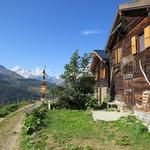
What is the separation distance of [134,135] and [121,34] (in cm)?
1211

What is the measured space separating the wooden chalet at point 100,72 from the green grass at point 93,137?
17.0 meters

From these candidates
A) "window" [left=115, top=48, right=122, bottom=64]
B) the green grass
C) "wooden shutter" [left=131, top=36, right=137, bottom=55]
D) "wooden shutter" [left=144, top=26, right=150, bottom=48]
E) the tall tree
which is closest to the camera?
the green grass

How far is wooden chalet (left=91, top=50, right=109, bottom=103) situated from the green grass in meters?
17.0

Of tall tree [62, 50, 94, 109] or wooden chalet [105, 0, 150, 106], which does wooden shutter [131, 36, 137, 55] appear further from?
tall tree [62, 50, 94, 109]

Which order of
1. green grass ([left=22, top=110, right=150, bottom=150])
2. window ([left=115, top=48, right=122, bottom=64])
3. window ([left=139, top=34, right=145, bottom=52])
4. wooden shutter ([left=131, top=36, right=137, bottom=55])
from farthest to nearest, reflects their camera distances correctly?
window ([left=115, top=48, right=122, bottom=64]) → wooden shutter ([left=131, top=36, right=137, bottom=55]) → window ([left=139, top=34, right=145, bottom=52]) → green grass ([left=22, top=110, right=150, bottom=150])

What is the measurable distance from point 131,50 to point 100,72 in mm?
17376

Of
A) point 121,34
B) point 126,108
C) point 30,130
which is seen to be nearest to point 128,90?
point 126,108

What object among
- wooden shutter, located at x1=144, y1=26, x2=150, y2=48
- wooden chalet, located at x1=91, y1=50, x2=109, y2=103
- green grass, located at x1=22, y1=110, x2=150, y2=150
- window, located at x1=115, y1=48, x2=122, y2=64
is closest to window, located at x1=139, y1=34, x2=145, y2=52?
wooden shutter, located at x1=144, y1=26, x2=150, y2=48

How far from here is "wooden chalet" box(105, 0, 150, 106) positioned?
2038 centimetres

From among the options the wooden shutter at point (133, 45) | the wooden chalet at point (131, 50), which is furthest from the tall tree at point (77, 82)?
the wooden shutter at point (133, 45)

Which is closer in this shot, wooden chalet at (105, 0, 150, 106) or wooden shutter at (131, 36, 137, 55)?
wooden chalet at (105, 0, 150, 106)

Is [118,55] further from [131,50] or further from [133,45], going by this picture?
[133,45]

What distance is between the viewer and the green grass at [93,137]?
47.5 ft

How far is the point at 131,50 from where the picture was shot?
936 inches
